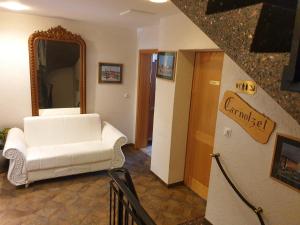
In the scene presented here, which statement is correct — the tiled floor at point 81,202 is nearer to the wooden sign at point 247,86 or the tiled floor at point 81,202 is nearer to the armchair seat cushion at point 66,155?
the armchair seat cushion at point 66,155

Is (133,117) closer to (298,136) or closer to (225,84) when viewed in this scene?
(225,84)

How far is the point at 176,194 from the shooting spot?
3268mm

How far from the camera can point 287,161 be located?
1793 millimetres

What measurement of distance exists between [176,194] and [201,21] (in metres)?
2.75

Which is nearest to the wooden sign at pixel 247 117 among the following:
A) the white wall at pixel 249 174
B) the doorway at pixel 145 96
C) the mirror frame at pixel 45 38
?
the white wall at pixel 249 174

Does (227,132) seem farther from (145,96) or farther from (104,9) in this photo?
(145,96)

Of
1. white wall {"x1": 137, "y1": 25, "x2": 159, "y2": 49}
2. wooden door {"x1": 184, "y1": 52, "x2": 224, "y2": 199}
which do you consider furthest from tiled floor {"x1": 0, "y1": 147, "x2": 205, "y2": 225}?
white wall {"x1": 137, "y1": 25, "x2": 159, "y2": 49}

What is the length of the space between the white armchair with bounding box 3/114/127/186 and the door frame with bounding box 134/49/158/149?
761mm

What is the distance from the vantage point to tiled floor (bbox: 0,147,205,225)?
264 cm

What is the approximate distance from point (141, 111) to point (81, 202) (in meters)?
2.21

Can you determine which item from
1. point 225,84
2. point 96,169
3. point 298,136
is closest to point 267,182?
point 298,136

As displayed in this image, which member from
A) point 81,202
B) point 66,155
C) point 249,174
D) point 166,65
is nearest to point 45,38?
point 66,155

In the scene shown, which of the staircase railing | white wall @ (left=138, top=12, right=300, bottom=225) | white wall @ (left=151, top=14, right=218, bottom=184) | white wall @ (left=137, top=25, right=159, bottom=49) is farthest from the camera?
white wall @ (left=137, top=25, right=159, bottom=49)

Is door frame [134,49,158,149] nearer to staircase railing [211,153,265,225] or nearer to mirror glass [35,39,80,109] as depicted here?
mirror glass [35,39,80,109]
